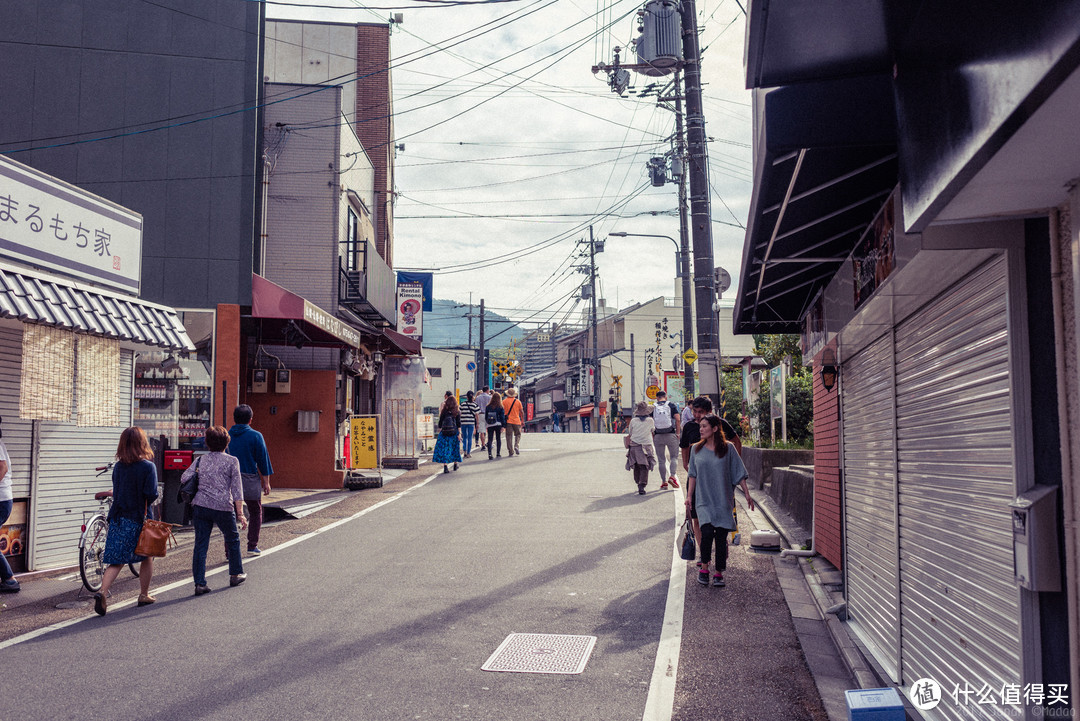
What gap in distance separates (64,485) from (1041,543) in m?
11.2

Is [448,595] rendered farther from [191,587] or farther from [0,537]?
[0,537]

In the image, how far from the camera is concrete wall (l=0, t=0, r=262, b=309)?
16.7 m

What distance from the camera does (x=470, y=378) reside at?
8731cm

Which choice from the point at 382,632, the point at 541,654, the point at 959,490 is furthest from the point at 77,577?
the point at 959,490

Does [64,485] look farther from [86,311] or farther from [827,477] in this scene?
[827,477]

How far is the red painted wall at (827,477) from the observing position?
9.69 meters

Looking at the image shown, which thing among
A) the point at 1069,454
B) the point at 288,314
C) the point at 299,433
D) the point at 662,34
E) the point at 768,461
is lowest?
the point at 768,461

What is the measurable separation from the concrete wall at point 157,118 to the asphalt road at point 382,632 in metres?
7.12

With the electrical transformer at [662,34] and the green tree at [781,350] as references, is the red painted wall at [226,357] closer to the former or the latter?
the electrical transformer at [662,34]

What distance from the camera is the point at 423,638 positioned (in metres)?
6.95

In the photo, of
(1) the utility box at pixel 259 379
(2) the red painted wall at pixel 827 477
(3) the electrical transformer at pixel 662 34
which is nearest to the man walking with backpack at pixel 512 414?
(1) the utility box at pixel 259 379

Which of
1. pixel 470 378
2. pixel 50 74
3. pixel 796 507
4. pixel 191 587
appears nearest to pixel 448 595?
pixel 191 587

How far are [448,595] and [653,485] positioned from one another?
9637mm

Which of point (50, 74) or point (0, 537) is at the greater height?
point (50, 74)
